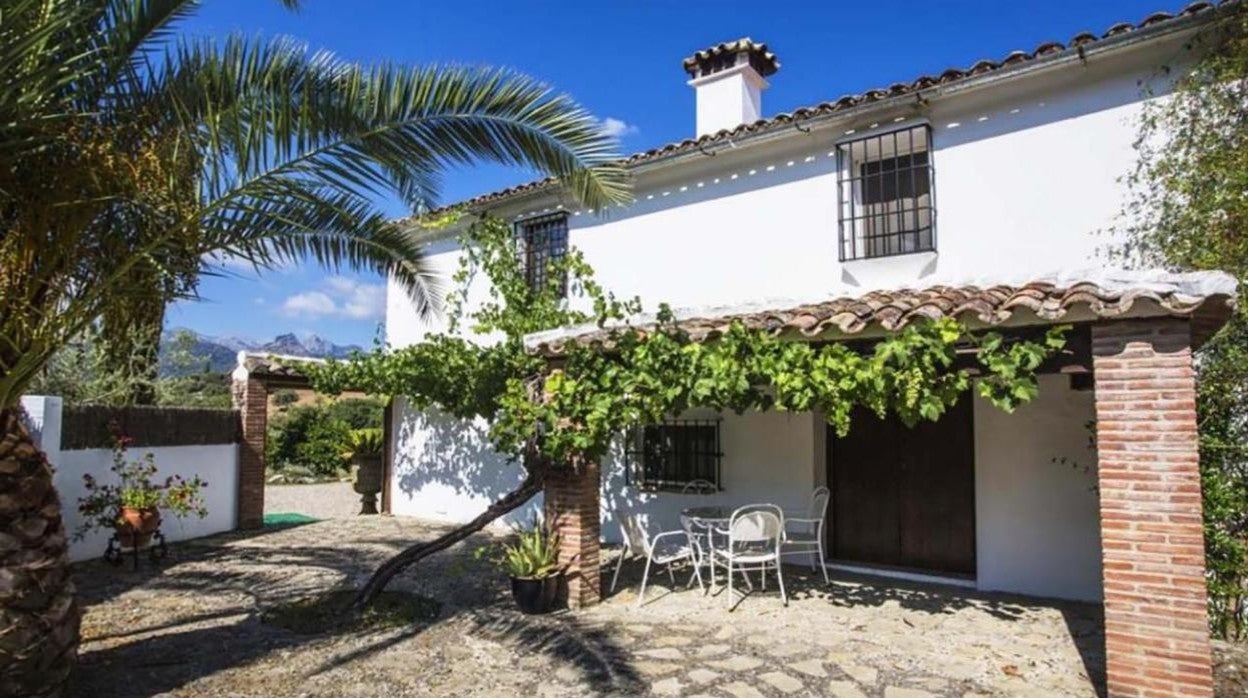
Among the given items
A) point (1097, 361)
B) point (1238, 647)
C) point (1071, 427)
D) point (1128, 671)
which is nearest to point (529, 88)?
point (1097, 361)

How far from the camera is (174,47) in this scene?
520cm

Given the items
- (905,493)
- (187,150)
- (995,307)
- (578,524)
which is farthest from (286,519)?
(995,307)

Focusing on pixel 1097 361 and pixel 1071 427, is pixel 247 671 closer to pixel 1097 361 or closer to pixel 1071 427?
pixel 1097 361

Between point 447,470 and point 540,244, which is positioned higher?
point 540,244

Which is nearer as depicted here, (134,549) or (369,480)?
(134,549)

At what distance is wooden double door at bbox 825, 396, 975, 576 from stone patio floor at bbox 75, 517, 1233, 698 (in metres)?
0.86

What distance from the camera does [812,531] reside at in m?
8.77

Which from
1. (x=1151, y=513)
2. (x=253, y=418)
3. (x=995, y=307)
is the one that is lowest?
(x=1151, y=513)

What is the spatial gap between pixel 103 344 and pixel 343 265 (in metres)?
2.00

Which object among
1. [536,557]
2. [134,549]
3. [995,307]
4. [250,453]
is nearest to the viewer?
[995,307]

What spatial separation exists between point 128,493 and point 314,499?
28.3 ft

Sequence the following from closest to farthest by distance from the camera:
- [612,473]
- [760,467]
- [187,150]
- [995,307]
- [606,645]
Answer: [187,150] < [995,307] < [606,645] < [760,467] < [612,473]

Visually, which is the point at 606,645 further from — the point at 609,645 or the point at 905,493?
the point at 905,493

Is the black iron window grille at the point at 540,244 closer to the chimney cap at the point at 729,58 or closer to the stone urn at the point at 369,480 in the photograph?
the chimney cap at the point at 729,58
